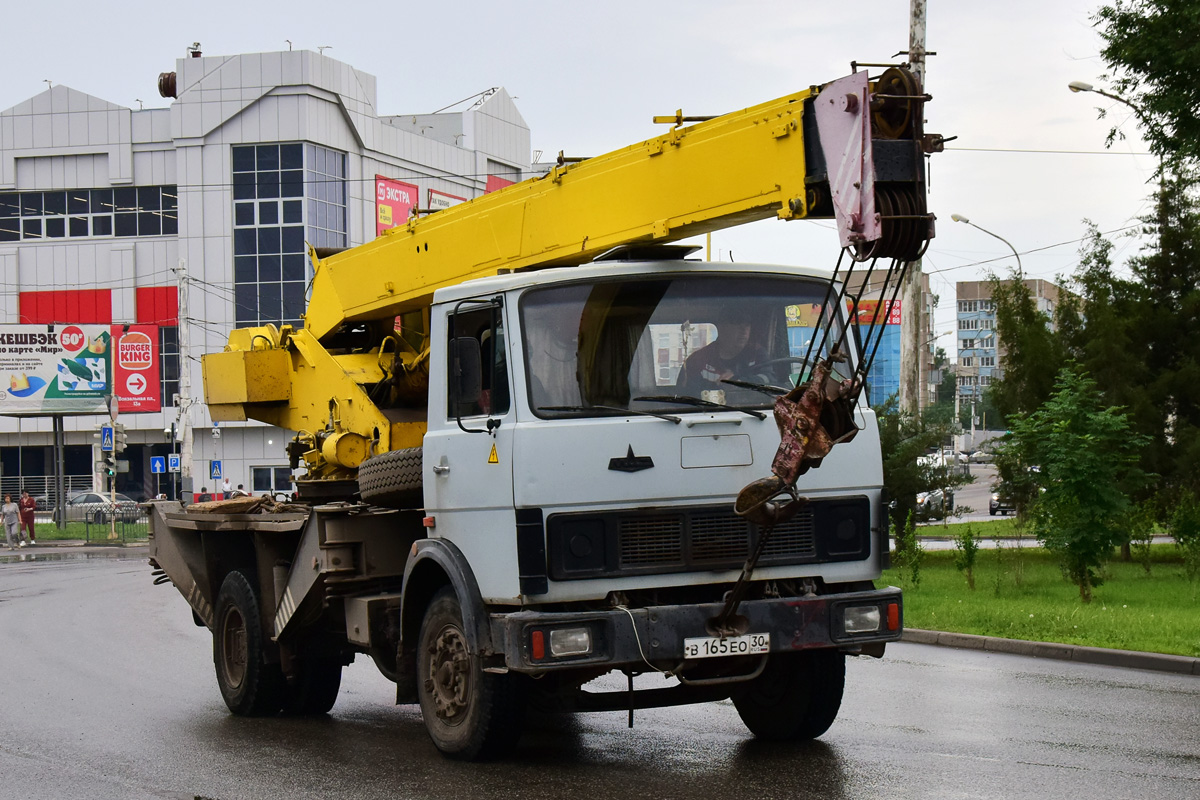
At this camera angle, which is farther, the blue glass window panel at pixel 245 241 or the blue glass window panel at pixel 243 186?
the blue glass window panel at pixel 243 186

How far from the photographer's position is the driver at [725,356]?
25.3 ft

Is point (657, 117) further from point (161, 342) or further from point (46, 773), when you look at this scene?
point (161, 342)

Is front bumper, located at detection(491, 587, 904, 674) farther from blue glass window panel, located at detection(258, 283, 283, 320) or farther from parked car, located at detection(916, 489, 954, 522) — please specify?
blue glass window panel, located at detection(258, 283, 283, 320)

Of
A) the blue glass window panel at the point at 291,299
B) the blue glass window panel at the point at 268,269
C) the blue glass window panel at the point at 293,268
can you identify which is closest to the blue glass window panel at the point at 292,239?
the blue glass window panel at the point at 293,268

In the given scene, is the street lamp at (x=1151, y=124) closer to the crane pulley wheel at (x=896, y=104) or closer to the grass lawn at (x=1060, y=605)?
the grass lawn at (x=1060, y=605)

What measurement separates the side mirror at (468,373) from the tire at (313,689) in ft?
11.3

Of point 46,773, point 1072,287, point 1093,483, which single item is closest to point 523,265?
point 46,773

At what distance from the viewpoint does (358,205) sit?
6762 cm

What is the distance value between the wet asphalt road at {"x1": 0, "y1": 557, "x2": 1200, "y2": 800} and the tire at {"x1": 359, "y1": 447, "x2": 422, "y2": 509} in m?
1.45

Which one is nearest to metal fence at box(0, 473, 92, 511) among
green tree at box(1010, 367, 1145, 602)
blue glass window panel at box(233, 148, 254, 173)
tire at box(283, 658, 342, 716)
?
blue glass window panel at box(233, 148, 254, 173)

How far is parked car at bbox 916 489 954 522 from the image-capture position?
23.8 m

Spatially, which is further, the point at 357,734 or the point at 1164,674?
the point at 1164,674

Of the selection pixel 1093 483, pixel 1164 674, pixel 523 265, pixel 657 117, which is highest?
pixel 657 117

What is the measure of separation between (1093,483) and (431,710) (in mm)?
11109
